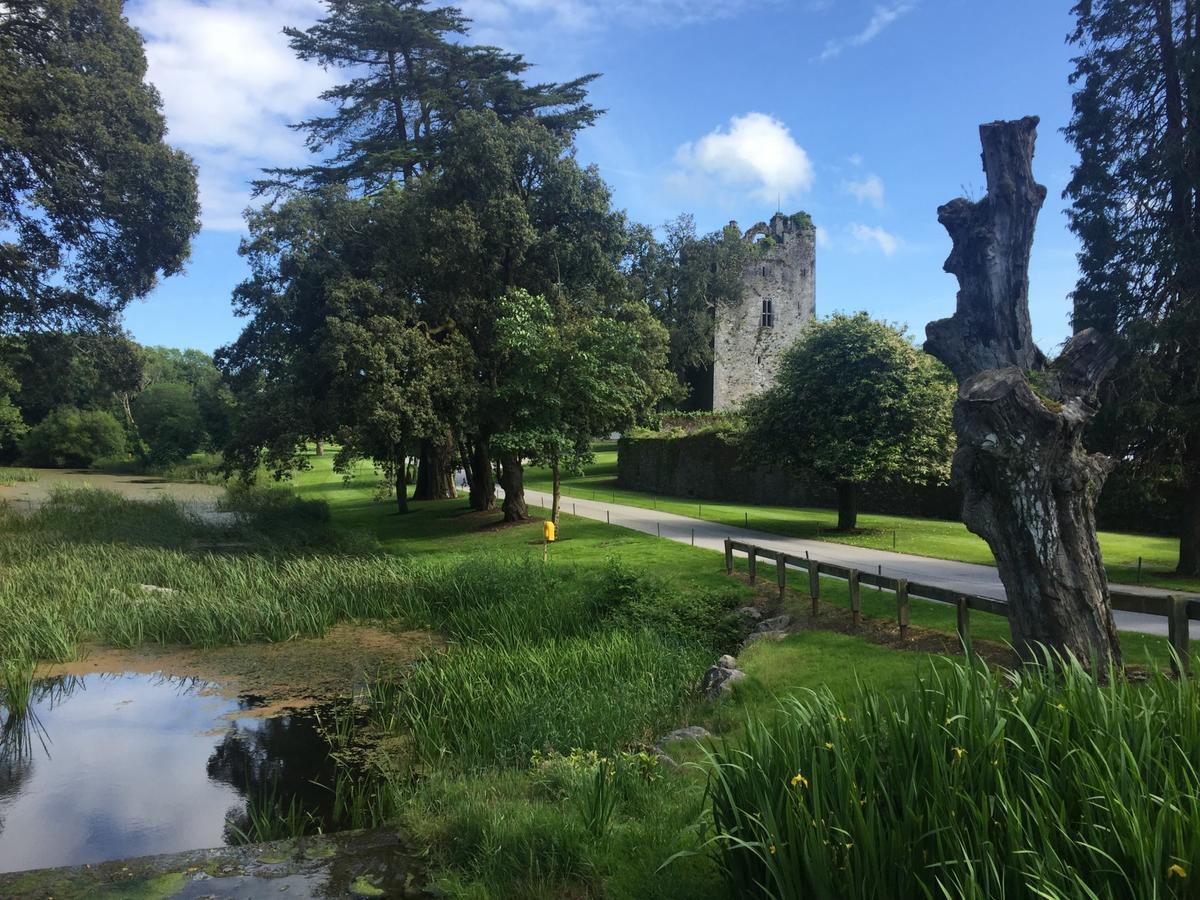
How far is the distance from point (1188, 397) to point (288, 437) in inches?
829

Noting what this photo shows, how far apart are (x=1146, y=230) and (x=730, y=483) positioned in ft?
69.3

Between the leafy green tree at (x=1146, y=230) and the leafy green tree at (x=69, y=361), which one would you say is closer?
the leafy green tree at (x=1146, y=230)

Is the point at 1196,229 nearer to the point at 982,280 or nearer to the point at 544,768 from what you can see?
the point at 982,280

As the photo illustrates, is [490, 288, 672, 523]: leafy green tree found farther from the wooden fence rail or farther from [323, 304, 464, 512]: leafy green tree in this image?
the wooden fence rail

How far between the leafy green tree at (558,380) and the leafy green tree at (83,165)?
41.3 ft

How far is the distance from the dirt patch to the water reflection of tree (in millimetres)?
597

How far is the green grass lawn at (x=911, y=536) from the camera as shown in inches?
666

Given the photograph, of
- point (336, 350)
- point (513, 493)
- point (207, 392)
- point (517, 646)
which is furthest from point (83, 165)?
point (207, 392)

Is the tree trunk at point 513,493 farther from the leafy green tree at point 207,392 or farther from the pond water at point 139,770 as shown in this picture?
the pond water at point 139,770

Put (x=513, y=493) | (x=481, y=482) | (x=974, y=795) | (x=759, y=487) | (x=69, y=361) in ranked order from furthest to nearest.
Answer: (x=759, y=487)
(x=481, y=482)
(x=69, y=361)
(x=513, y=493)
(x=974, y=795)

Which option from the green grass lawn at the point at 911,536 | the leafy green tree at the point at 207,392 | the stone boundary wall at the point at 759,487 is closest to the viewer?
the green grass lawn at the point at 911,536

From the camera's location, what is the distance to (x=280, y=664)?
44.0 feet

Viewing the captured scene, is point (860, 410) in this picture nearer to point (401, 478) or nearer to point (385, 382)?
point (385, 382)

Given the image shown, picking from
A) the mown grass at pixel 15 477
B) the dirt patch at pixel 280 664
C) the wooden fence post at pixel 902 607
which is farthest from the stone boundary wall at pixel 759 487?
the mown grass at pixel 15 477
